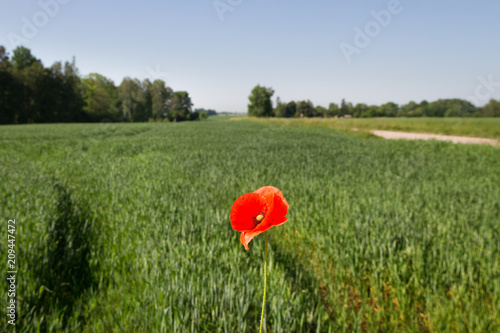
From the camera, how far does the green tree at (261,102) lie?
313 feet

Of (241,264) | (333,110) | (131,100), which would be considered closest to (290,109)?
(333,110)

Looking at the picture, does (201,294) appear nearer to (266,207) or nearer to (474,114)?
(266,207)

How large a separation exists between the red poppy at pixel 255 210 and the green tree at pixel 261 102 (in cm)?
9631

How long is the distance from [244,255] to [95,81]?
99425mm

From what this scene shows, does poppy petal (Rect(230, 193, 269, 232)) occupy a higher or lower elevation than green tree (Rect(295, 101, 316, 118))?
lower

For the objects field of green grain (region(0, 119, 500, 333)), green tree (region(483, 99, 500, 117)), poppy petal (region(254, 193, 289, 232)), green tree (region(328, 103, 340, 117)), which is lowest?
field of green grain (region(0, 119, 500, 333))

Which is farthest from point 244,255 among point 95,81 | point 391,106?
point 391,106

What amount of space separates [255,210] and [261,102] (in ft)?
321

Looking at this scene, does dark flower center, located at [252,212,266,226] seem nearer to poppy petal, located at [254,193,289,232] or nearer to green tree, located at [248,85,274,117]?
poppy petal, located at [254,193,289,232]

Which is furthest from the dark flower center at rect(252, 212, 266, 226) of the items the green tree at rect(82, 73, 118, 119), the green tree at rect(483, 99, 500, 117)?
the green tree at rect(82, 73, 118, 119)

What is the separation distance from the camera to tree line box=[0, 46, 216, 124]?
5003cm

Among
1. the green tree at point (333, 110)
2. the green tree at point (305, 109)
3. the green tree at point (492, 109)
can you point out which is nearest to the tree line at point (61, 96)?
the green tree at point (305, 109)

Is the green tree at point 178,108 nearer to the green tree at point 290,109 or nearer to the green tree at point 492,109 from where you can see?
the green tree at point 290,109

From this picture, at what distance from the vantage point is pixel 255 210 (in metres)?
0.49
